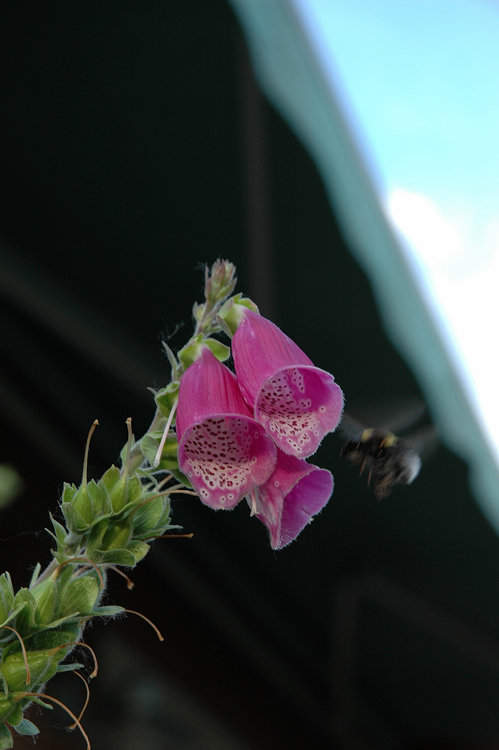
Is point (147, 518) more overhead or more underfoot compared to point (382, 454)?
more overhead

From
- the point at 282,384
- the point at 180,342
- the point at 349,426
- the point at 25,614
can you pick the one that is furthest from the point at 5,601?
the point at 180,342

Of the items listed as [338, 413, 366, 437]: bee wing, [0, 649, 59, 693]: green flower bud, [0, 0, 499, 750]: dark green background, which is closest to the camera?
[0, 649, 59, 693]: green flower bud

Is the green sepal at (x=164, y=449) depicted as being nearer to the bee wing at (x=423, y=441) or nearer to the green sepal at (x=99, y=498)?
the green sepal at (x=99, y=498)

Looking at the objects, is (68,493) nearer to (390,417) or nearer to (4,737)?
(4,737)

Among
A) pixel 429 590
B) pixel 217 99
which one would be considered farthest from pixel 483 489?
pixel 217 99

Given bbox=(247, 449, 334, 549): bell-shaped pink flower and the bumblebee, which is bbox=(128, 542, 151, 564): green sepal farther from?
the bumblebee

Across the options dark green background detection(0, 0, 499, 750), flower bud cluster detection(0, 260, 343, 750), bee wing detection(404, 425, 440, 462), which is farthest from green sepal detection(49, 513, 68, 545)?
bee wing detection(404, 425, 440, 462)
